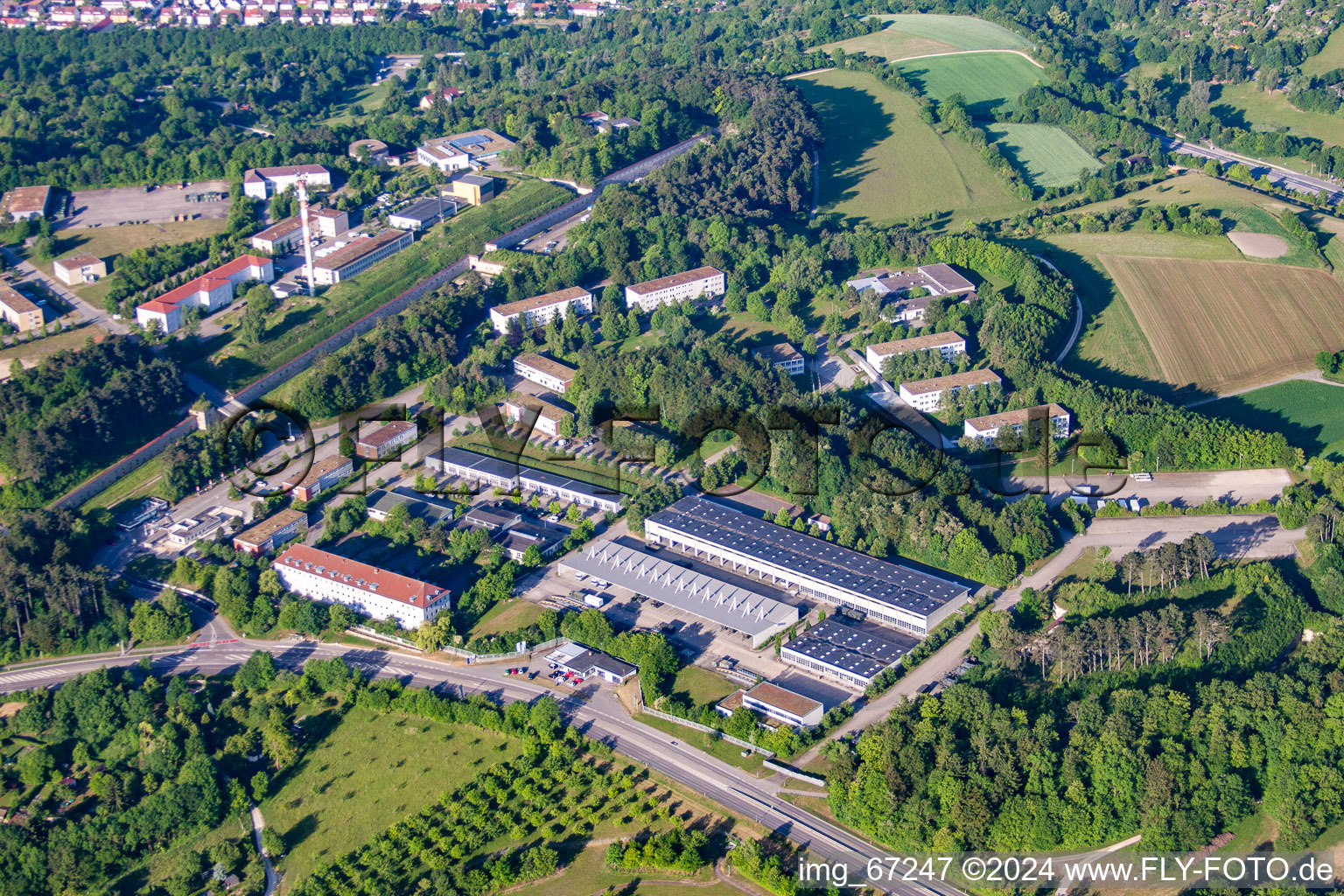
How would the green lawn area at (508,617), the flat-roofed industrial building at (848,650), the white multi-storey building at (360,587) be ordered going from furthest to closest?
the white multi-storey building at (360,587)
the green lawn area at (508,617)
the flat-roofed industrial building at (848,650)

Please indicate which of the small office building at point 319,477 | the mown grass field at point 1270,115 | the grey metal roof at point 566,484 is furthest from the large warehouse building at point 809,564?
the mown grass field at point 1270,115

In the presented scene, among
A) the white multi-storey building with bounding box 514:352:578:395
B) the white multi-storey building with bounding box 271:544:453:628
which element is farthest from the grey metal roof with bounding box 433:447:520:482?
the white multi-storey building with bounding box 271:544:453:628

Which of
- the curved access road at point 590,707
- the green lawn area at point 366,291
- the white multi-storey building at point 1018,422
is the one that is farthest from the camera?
the green lawn area at point 366,291

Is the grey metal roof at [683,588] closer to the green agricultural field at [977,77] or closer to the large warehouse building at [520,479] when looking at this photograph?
the large warehouse building at [520,479]

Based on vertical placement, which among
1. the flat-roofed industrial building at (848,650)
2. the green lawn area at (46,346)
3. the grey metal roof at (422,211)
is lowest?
the flat-roofed industrial building at (848,650)

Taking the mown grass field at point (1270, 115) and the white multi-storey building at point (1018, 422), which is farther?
the mown grass field at point (1270, 115)

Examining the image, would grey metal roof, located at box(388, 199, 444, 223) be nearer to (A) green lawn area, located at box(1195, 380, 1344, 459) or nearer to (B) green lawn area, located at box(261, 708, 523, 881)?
(B) green lawn area, located at box(261, 708, 523, 881)

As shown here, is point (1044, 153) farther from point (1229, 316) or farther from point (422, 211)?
point (422, 211)
